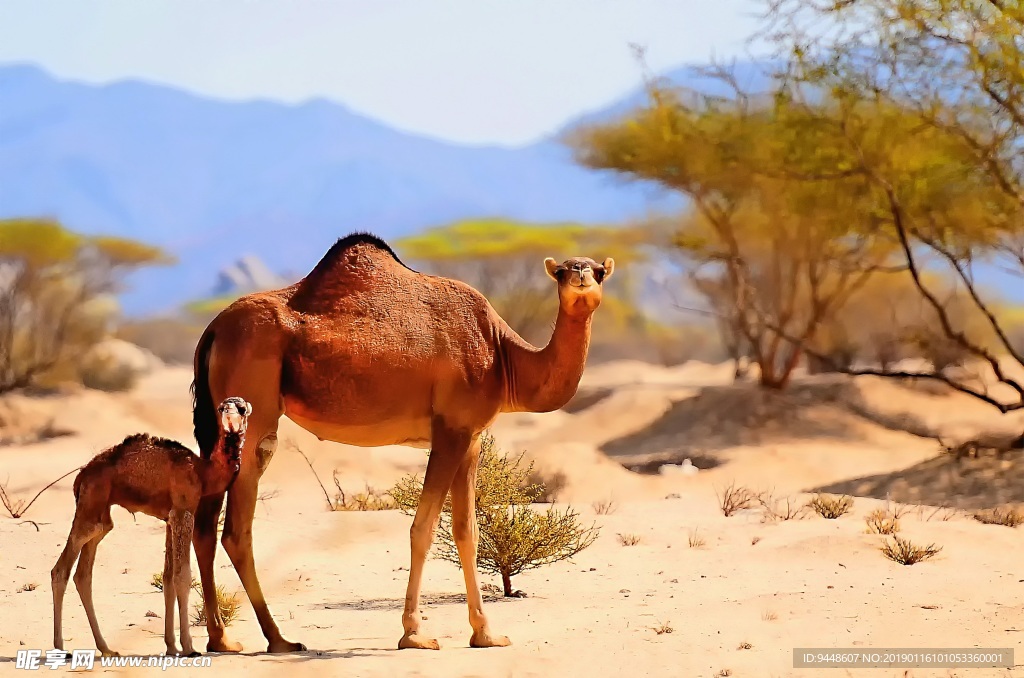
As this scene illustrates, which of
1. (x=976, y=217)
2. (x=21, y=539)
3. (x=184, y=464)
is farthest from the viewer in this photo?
(x=976, y=217)

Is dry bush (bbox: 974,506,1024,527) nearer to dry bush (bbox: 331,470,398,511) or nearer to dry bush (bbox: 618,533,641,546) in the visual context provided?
dry bush (bbox: 618,533,641,546)

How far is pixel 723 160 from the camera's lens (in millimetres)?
25938

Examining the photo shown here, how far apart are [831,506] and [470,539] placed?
6838mm

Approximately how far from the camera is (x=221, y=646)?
7.52m

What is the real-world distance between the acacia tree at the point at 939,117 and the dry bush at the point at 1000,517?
3.34m

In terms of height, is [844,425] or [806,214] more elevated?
[806,214]

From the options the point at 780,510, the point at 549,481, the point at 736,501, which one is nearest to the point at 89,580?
the point at 780,510

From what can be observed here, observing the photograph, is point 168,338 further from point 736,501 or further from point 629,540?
point 629,540

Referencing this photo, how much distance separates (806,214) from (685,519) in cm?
1244

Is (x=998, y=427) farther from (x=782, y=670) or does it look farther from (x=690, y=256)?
(x=782, y=670)

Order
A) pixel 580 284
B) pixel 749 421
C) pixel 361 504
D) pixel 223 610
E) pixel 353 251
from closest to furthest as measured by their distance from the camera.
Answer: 1. pixel 580 284
2. pixel 353 251
3. pixel 223 610
4. pixel 361 504
5. pixel 749 421

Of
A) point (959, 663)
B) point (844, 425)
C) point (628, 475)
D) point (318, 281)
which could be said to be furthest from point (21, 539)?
point (844, 425)

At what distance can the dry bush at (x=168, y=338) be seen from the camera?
203 feet

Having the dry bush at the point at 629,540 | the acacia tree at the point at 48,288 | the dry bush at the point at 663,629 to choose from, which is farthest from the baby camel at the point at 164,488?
the acacia tree at the point at 48,288
